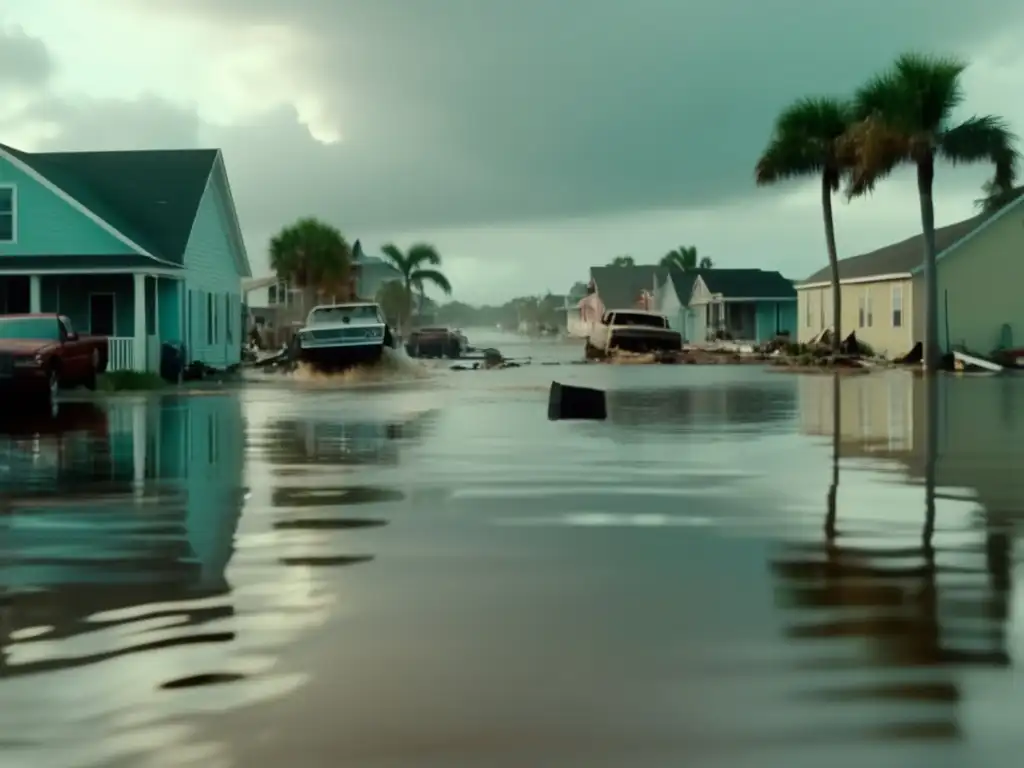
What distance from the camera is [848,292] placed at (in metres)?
57.7

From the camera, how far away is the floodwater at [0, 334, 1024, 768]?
5.38 m

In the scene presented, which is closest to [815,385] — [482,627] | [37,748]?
[482,627]

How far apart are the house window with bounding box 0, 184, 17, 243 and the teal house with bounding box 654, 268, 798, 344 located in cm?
5114

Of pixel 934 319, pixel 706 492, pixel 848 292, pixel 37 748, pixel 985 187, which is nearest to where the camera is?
pixel 37 748

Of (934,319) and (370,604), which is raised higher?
(934,319)

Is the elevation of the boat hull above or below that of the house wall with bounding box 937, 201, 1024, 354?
below

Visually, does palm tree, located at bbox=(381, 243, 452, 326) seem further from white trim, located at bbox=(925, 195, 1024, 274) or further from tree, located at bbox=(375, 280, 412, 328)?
white trim, located at bbox=(925, 195, 1024, 274)

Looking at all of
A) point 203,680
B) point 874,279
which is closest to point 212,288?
point 874,279

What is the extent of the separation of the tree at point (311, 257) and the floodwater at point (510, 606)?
60.4 m

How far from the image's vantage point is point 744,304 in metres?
85.6

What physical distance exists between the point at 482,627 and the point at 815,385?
2820 cm

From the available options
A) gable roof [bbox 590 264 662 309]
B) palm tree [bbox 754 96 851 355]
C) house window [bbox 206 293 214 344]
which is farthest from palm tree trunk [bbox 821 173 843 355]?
gable roof [bbox 590 264 662 309]

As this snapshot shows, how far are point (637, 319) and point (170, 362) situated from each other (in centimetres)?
2542

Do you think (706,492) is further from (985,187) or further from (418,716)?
(985,187)
